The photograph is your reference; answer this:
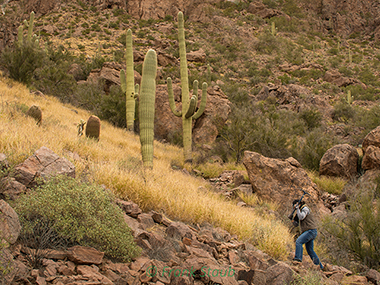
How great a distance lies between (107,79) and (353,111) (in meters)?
21.3

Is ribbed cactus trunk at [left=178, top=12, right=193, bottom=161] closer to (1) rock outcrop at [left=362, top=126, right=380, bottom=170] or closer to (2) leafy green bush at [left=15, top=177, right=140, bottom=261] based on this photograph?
(1) rock outcrop at [left=362, top=126, right=380, bottom=170]

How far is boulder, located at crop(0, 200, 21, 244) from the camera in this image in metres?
2.22

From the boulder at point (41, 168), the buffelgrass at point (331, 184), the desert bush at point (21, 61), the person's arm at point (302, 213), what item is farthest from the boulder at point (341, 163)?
the desert bush at point (21, 61)

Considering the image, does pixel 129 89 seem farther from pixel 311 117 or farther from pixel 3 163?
pixel 311 117

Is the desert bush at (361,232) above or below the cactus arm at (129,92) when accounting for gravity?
below

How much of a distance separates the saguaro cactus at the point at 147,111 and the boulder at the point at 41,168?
417 centimetres

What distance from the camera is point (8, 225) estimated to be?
229 cm

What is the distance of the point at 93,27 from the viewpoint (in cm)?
4175

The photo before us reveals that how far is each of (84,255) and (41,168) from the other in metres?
1.69

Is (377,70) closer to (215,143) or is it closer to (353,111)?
(353,111)

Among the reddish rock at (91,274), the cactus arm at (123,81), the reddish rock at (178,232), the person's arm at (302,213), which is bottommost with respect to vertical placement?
the person's arm at (302,213)

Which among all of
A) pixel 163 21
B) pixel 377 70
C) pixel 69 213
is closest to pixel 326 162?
pixel 69 213

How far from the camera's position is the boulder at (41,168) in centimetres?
344

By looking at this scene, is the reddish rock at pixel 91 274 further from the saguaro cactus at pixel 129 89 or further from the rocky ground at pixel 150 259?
the saguaro cactus at pixel 129 89
